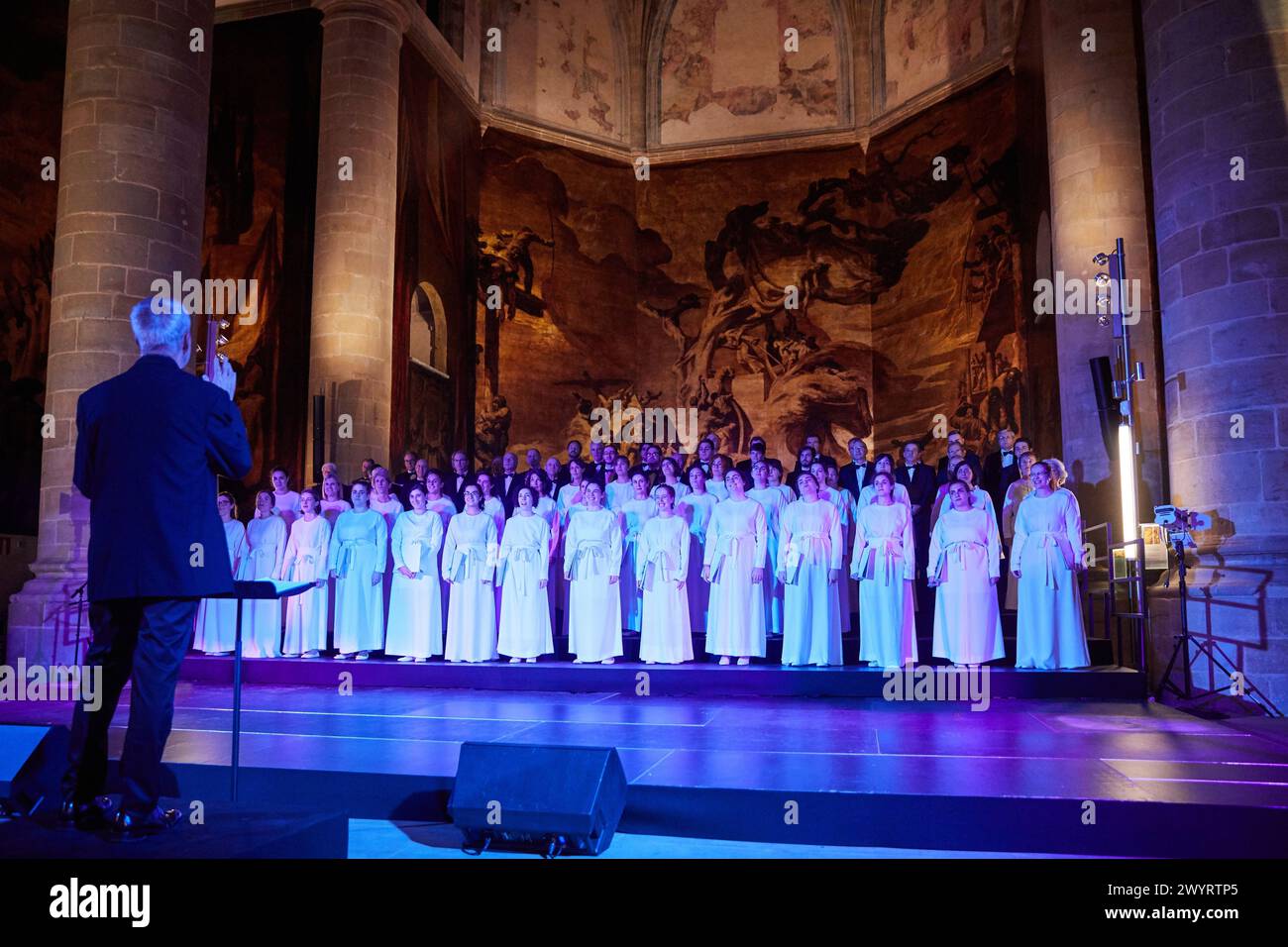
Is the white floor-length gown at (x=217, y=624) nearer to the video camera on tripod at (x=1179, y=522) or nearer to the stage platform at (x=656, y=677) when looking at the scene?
the stage platform at (x=656, y=677)

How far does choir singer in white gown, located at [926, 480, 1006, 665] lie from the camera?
856cm

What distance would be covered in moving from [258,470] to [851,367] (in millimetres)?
10862

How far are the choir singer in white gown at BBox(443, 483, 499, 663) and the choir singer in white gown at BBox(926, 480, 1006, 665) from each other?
4177 millimetres

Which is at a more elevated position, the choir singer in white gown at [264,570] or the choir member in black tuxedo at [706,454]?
the choir member in black tuxedo at [706,454]

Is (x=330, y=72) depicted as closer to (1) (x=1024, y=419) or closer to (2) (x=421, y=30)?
(2) (x=421, y=30)

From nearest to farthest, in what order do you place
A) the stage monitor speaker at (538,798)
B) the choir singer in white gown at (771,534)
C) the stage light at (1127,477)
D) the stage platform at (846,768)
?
the stage monitor speaker at (538,798) → the stage platform at (846,768) → the stage light at (1127,477) → the choir singer in white gown at (771,534)

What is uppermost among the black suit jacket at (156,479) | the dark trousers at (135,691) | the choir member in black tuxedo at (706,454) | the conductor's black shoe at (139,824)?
the choir member in black tuxedo at (706,454)

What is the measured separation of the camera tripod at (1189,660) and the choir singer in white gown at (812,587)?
2649 millimetres

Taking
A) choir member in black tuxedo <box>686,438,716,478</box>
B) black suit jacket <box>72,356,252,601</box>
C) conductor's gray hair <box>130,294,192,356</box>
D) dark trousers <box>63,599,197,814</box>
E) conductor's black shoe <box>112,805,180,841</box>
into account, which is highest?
choir member in black tuxedo <box>686,438,716,478</box>

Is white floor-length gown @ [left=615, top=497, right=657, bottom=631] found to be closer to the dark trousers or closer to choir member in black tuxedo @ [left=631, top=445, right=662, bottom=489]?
choir member in black tuxedo @ [left=631, top=445, right=662, bottom=489]

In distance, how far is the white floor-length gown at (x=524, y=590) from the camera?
943 centimetres

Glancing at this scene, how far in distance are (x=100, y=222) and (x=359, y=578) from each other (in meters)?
4.17

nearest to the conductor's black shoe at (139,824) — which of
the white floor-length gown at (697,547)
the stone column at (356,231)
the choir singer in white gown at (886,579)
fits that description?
the choir singer in white gown at (886,579)

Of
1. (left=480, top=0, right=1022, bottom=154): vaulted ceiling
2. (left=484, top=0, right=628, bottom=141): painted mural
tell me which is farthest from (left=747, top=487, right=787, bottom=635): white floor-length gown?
(left=484, top=0, right=628, bottom=141): painted mural
